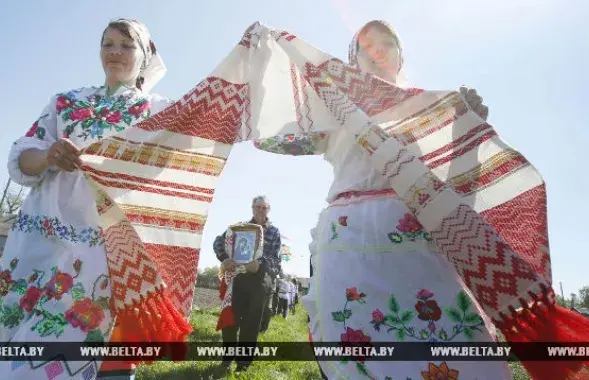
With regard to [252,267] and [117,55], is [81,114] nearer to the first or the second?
[117,55]

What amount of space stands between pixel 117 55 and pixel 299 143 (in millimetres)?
1152

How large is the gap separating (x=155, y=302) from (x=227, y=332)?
2.63 m

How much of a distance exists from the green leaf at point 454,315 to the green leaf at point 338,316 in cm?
43

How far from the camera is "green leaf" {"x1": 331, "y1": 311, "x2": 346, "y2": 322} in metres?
1.78

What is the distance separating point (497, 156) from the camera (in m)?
1.79

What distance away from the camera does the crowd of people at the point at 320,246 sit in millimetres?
1654

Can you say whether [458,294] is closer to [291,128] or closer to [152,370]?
[291,128]

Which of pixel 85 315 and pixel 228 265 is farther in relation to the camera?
pixel 228 265

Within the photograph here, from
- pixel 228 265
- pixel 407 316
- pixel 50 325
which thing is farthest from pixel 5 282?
pixel 228 265

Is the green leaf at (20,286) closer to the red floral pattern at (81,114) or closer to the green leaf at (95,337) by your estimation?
the green leaf at (95,337)

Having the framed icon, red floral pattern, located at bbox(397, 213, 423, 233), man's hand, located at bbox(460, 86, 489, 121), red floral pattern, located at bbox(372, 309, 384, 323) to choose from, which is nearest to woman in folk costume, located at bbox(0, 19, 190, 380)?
red floral pattern, located at bbox(372, 309, 384, 323)

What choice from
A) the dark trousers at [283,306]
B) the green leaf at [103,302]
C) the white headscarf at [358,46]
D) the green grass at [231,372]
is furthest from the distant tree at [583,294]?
the green leaf at [103,302]

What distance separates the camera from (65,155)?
→ 74.6 inches

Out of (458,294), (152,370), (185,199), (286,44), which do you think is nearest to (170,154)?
(185,199)
